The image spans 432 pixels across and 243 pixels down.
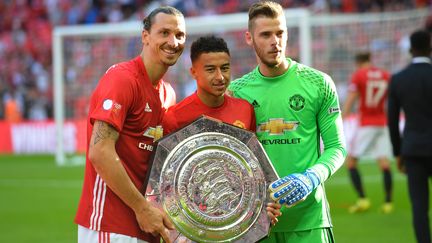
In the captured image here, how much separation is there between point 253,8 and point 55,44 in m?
16.0

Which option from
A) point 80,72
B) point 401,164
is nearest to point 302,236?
point 401,164

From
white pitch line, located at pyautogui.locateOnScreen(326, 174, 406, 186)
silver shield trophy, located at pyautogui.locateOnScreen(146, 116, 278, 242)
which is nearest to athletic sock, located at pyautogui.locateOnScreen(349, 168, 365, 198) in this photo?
white pitch line, located at pyautogui.locateOnScreen(326, 174, 406, 186)

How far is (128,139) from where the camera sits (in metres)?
4.52

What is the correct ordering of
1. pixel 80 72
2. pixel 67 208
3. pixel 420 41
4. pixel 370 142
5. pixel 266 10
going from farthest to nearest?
pixel 80 72 → pixel 67 208 → pixel 370 142 → pixel 420 41 → pixel 266 10

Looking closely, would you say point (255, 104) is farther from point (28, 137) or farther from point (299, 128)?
point (28, 137)

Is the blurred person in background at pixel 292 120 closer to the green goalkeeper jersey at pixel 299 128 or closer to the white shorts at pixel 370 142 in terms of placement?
the green goalkeeper jersey at pixel 299 128

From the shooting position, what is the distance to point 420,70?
7.57 m

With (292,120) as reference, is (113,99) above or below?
above

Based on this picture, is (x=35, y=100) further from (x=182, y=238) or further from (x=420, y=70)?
(x=182, y=238)

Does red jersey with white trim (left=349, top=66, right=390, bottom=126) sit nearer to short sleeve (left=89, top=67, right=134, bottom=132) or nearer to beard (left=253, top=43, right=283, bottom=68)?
beard (left=253, top=43, right=283, bottom=68)

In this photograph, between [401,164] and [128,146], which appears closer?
[128,146]

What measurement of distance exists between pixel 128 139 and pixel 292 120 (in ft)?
3.37

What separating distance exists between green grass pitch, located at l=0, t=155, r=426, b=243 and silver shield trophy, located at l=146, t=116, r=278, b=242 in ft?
16.0

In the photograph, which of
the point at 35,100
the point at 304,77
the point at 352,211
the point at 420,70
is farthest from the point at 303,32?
the point at 35,100
